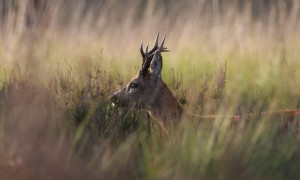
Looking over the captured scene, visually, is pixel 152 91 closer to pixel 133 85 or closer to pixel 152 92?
pixel 152 92

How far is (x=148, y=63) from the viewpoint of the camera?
6887mm

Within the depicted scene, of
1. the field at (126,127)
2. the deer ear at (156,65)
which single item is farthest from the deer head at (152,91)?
the field at (126,127)

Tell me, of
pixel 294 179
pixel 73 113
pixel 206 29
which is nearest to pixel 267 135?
pixel 294 179

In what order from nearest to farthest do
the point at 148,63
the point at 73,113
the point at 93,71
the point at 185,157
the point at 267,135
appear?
the point at 185,157 < the point at 267,135 < the point at 73,113 < the point at 93,71 < the point at 148,63

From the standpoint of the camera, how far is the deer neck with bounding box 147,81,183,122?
6598 millimetres

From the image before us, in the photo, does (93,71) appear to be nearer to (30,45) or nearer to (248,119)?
(30,45)

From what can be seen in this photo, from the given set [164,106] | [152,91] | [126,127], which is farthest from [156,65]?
[126,127]

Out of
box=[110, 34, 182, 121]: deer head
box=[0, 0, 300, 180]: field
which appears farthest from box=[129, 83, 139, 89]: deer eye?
box=[0, 0, 300, 180]: field

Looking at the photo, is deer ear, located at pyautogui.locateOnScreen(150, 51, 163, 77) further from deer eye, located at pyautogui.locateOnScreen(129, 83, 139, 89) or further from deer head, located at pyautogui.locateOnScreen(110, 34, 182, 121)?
deer eye, located at pyautogui.locateOnScreen(129, 83, 139, 89)

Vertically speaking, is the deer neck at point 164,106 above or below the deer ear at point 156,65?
below

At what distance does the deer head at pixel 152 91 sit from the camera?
21.9 feet

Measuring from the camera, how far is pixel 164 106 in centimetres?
680

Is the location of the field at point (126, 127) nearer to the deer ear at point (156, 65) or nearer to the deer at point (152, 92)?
the deer at point (152, 92)

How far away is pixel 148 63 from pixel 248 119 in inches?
63.4
